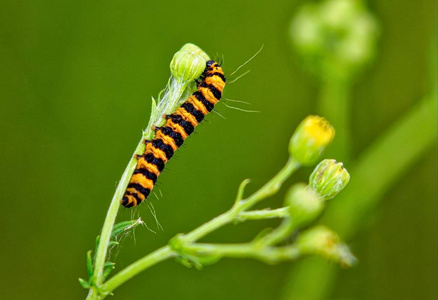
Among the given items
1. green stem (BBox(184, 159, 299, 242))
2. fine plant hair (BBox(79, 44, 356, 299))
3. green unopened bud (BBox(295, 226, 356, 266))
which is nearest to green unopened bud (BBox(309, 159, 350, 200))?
fine plant hair (BBox(79, 44, 356, 299))

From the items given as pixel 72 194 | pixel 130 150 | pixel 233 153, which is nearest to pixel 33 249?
pixel 72 194

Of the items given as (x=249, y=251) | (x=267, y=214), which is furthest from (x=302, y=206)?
→ (x=249, y=251)

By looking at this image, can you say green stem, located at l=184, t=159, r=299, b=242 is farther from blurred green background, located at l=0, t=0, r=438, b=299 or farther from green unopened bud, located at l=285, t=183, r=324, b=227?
blurred green background, located at l=0, t=0, r=438, b=299

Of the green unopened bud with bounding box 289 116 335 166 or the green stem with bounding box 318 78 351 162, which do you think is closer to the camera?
the green unopened bud with bounding box 289 116 335 166

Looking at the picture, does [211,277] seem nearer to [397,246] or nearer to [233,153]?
[233,153]

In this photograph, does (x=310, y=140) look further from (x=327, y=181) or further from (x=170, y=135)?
(x=170, y=135)
